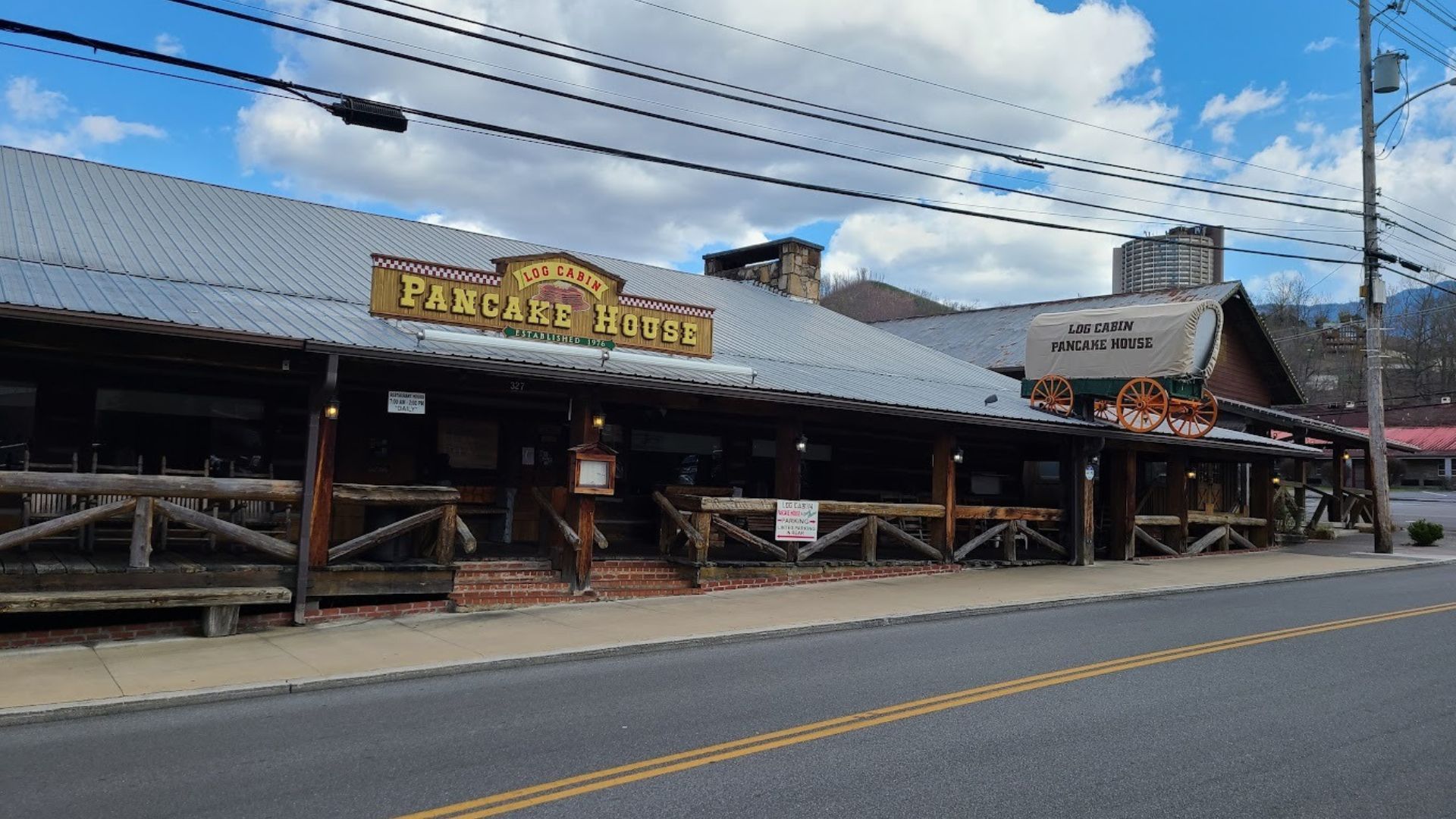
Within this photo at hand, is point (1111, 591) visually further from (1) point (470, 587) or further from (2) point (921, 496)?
(1) point (470, 587)

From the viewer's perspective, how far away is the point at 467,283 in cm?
1311

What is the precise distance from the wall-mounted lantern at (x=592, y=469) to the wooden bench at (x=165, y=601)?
12.0 feet

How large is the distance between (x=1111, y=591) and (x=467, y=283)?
1039 centimetres

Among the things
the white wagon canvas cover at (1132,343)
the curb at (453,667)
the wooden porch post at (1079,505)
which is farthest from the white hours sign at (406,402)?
the white wagon canvas cover at (1132,343)

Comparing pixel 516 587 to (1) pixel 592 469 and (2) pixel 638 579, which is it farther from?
(2) pixel 638 579

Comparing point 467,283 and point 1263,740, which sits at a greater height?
point 467,283

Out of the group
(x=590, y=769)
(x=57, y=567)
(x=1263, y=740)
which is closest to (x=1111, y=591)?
(x=1263, y=740)

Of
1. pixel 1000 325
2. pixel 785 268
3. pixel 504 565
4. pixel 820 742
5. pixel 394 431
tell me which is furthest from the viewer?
pixel 1000 325

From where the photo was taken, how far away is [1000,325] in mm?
33562

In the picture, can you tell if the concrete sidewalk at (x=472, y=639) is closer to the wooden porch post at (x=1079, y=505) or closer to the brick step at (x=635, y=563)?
the brick step at (x=635, y=563)

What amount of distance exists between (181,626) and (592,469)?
4900 millimetres

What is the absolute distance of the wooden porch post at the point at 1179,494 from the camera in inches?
856

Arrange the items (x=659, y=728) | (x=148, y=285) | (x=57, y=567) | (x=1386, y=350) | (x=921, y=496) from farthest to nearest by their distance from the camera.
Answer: (x=1386, y=350) < (x=921, y=496) < (x=148, y=285) < (x=57, y=567) < (x=659, y=728)

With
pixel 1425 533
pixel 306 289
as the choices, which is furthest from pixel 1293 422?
pixel 306 289
